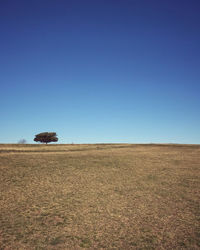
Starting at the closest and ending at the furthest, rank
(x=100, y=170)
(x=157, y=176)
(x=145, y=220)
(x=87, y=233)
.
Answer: (x=87, y=233) < (x=145, y=220) < (x=157, y=176) < (x=100, y=170)

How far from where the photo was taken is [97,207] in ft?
39.8

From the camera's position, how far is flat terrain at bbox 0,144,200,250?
27.9ft

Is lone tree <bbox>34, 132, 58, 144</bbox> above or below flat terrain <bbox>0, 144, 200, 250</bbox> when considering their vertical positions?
above

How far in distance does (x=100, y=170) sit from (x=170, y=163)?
1082 cm

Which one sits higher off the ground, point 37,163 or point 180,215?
point 37,163

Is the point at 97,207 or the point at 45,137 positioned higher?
the point at 45,137

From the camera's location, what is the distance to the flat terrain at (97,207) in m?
8.49

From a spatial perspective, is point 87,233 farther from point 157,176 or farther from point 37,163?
point 37,163

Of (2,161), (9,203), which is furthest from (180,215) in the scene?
(2,161)

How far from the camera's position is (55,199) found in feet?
43.7

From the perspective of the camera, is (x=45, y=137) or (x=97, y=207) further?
(x=45, y=137)

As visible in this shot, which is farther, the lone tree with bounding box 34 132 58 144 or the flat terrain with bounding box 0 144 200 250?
the lone tree with bounding box 34 132 58 144

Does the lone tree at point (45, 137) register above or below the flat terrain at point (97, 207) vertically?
above

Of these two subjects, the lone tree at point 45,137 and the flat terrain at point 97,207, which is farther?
the lone tree at point 45,137
